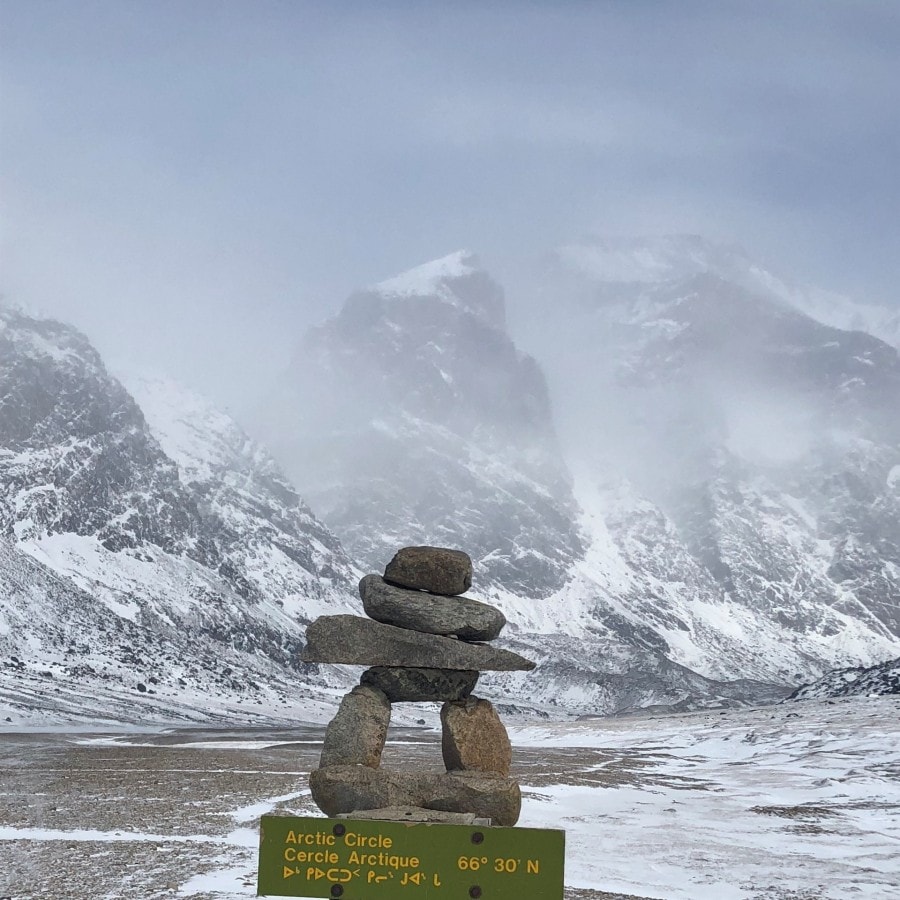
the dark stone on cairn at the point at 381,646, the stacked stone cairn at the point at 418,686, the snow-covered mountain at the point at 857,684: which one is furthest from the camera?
the snow-covered mountain at the point at 857,684

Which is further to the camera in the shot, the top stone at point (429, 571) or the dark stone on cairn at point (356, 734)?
the top stone at point (429, 571)

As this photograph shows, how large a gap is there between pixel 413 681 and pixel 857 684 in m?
97.1

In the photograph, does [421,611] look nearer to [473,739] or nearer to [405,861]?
[473,739]

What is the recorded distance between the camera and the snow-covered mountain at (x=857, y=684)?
10350cm

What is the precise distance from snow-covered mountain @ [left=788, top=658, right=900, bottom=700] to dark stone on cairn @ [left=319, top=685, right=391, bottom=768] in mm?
86943

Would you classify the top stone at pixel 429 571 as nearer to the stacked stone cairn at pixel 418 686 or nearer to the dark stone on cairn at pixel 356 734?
the stacked stone cairn at pixel 418 686

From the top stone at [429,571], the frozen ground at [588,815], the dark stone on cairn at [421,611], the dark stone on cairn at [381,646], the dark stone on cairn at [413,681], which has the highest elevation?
the top stone at [429,571]

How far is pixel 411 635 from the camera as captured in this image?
25.6 meters

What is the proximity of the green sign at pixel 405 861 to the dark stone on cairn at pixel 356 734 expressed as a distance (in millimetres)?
11572

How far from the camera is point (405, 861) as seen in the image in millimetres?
13125

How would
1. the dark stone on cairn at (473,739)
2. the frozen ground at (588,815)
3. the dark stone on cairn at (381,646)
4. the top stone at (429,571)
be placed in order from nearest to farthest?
the frozen ground at (588,815)
the dark stone on cairn at (381,646)
the dark stone on cairn at (473,739)
the top stone at (429,571)

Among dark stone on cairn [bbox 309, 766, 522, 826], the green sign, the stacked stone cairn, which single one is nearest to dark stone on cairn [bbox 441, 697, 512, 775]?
the stacked stone cairn

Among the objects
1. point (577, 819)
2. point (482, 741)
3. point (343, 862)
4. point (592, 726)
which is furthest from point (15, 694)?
point (343, 862)

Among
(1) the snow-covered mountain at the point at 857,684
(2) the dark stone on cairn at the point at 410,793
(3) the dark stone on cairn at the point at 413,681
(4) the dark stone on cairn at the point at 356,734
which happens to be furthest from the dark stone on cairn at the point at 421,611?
(1) the snow-covered mountain at the point at 857,684
